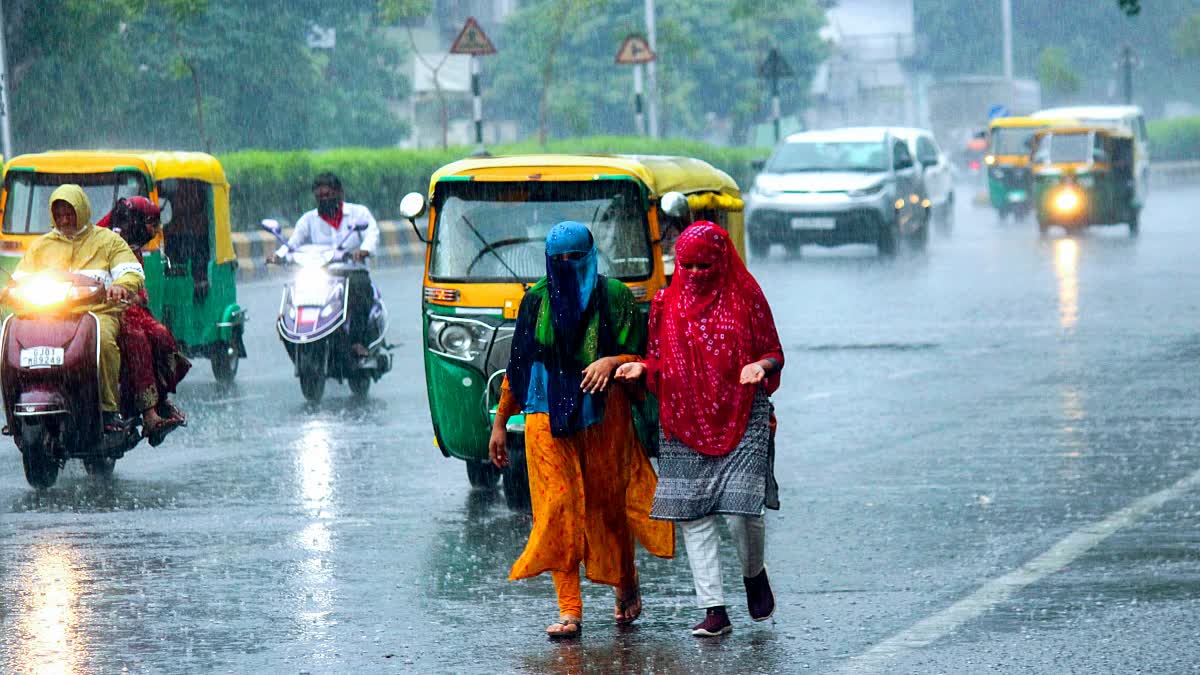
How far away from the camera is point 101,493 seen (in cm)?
1026

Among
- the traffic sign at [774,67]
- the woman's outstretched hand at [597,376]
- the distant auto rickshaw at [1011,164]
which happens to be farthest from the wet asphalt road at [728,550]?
the traffic sign at [774,67]

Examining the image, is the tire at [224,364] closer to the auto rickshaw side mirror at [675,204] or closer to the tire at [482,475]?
the tire at [482,475]

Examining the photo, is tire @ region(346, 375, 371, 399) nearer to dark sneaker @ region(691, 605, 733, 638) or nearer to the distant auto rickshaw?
dark sneaker @ region(691, 605, 733, 638)

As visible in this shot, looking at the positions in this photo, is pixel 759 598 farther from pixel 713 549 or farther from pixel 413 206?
pixel 413 206

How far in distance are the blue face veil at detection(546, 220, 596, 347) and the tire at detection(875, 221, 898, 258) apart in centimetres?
2168

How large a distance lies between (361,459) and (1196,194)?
4281 centimetres

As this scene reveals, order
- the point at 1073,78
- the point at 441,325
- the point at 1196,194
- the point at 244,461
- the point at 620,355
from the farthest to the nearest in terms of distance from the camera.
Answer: the point at 1073,78 < the point at 1196,194 < the point at 244,461 < the point at 441,325 < the point at 620,355

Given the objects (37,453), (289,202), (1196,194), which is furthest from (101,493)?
(1196,194)

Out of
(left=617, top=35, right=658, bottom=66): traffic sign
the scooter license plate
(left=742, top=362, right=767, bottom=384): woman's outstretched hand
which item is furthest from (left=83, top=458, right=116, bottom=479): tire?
(left=617, top=35, right=658, bottom=66): traffic sign

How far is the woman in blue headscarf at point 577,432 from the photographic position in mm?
6902

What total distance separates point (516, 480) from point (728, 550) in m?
1.43

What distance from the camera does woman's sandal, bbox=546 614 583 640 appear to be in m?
6.81

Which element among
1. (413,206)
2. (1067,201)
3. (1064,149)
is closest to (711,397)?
(413,206)

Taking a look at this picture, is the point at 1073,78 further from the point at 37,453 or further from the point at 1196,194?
the point at 37,453
